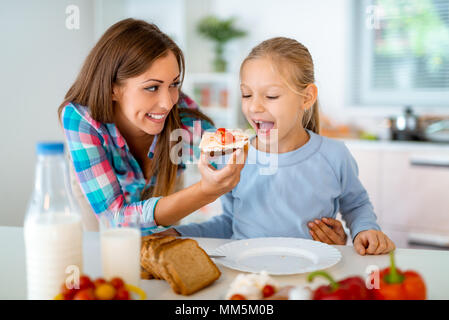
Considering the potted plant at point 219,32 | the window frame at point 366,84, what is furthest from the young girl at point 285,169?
the potted plant at point 219,32

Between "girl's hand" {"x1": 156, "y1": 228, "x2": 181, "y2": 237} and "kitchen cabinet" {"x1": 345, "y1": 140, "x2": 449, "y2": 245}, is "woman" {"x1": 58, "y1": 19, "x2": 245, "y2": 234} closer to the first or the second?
"girl's hand" {"x1": 156, "y1": 228, "x2": 181, "y2": 237}

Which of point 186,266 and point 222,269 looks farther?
point 222,269

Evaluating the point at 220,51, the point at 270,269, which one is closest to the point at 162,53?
the point at 270,269

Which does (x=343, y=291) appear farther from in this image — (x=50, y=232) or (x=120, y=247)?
(x=50, y=232)

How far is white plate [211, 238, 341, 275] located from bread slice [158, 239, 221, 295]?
79 millimetres

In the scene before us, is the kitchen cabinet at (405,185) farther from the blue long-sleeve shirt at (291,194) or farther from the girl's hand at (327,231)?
the girl's hand at (327,231)

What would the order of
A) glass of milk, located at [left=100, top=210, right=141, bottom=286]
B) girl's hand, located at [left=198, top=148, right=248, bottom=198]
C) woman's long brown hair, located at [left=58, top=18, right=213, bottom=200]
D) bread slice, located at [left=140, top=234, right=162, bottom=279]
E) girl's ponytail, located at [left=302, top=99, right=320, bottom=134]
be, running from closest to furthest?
1. glass of milk, located at [left=100, top=210, right=141, bottom=286]
2. bread slice, located at [left=140, top=234, right=162, bottom=279]
3. girl's hand, located at [left=198, top=148, right=248, bottom=198]
4. woman's long brown hair, located at [left=58, top=18, right=213, bottom=200]
5. girl's ponytail, located at [left=302, top=99, right=320, bottom=134]

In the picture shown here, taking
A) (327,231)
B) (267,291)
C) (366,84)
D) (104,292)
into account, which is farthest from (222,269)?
(366,84)

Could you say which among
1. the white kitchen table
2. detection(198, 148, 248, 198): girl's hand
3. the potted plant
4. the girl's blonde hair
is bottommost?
the white kitchen table

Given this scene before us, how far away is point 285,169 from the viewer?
5.40ft

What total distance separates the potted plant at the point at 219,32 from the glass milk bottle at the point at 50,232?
376 centimetres

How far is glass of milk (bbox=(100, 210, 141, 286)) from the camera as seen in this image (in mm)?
883

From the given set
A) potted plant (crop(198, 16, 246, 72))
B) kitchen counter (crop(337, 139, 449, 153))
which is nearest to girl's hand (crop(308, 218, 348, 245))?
kitchen counter (crop(337, 139, 449, 153))

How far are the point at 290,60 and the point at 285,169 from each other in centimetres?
41
